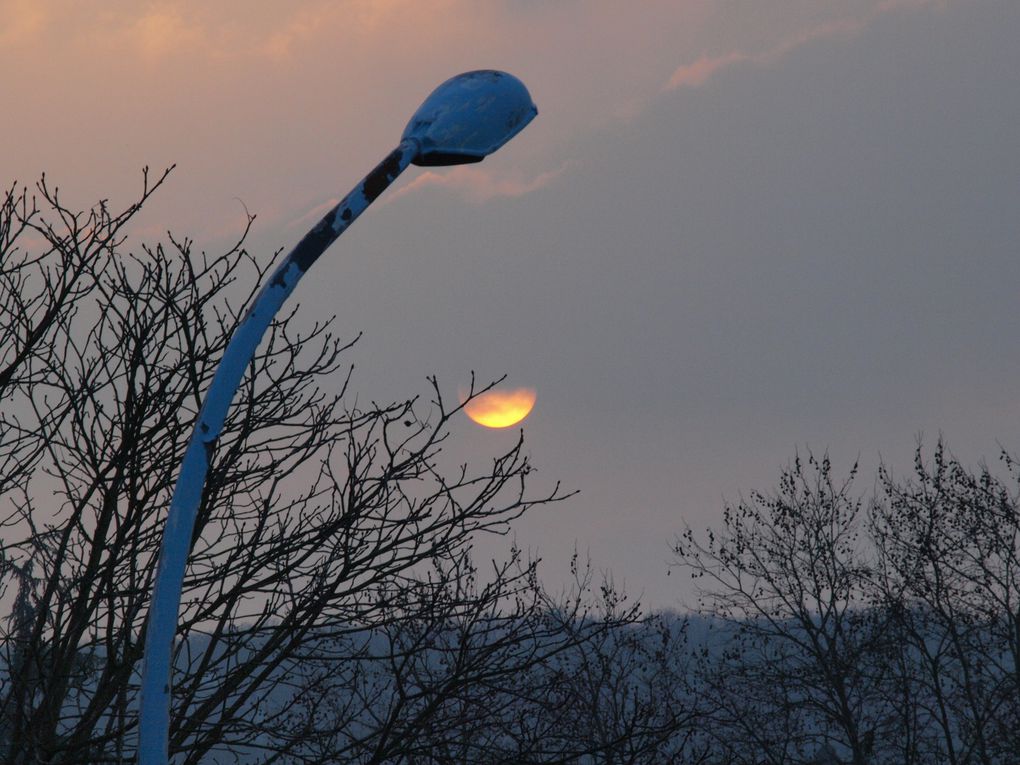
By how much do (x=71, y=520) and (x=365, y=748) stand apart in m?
2.56

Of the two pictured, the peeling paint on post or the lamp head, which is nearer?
the peeling paint on post

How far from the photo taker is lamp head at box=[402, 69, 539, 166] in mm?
3832

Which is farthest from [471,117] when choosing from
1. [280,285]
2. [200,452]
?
[200,452]

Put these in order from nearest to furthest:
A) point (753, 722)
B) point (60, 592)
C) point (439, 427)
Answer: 1. point (60, 592)
2. point (439, 427)
3. point (753, 722)

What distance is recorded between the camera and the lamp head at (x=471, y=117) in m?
3.83

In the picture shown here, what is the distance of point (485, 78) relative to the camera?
386 cm

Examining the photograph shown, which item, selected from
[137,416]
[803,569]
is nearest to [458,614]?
[137,416]

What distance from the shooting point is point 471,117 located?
12.6 ft

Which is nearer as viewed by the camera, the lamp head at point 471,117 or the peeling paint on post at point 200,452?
the peeling paint on post at point 200,452

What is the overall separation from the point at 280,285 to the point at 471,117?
2.76 ft

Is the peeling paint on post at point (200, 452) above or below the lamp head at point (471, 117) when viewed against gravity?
below

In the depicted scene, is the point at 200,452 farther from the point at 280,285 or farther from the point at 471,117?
the point at 471,117

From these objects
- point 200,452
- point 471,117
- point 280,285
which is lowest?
point 200,452

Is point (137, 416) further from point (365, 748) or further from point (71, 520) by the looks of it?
point (365, 748)
